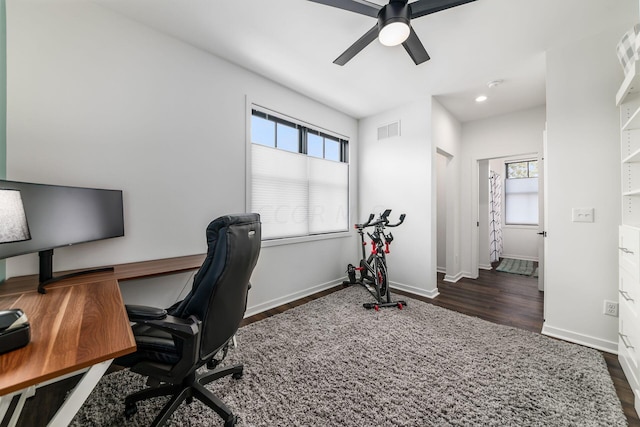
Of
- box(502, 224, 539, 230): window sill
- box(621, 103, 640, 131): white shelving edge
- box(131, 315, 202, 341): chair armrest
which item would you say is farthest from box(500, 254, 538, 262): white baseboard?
box(131, 315, 202, 341): chair armrest

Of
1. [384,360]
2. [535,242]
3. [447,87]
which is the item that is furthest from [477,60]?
[535,242]

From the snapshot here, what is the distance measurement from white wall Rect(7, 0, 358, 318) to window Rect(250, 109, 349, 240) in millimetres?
261

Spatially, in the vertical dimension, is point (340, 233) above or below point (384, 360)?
above

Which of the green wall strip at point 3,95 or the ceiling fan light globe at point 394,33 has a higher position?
the ceiling fan light globe at point 394,33

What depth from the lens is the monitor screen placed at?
4.54 feet

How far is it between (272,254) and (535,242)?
237 inches

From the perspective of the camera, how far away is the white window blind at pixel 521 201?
18.6ft

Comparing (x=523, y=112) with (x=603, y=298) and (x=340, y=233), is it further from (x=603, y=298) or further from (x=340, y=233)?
(x=340, y=233)

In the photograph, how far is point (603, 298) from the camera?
2.15m

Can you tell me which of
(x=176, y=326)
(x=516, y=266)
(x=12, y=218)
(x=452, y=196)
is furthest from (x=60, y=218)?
(x=516, y=266)

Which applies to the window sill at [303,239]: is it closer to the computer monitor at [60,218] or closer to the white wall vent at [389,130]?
the computer monitor at [60,218]

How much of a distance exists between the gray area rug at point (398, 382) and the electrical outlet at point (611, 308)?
1.23ft

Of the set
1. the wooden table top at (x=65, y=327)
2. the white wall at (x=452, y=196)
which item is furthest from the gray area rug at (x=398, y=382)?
the white wall at (x=452, y=196)

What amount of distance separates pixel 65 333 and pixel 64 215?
110 centimetres
